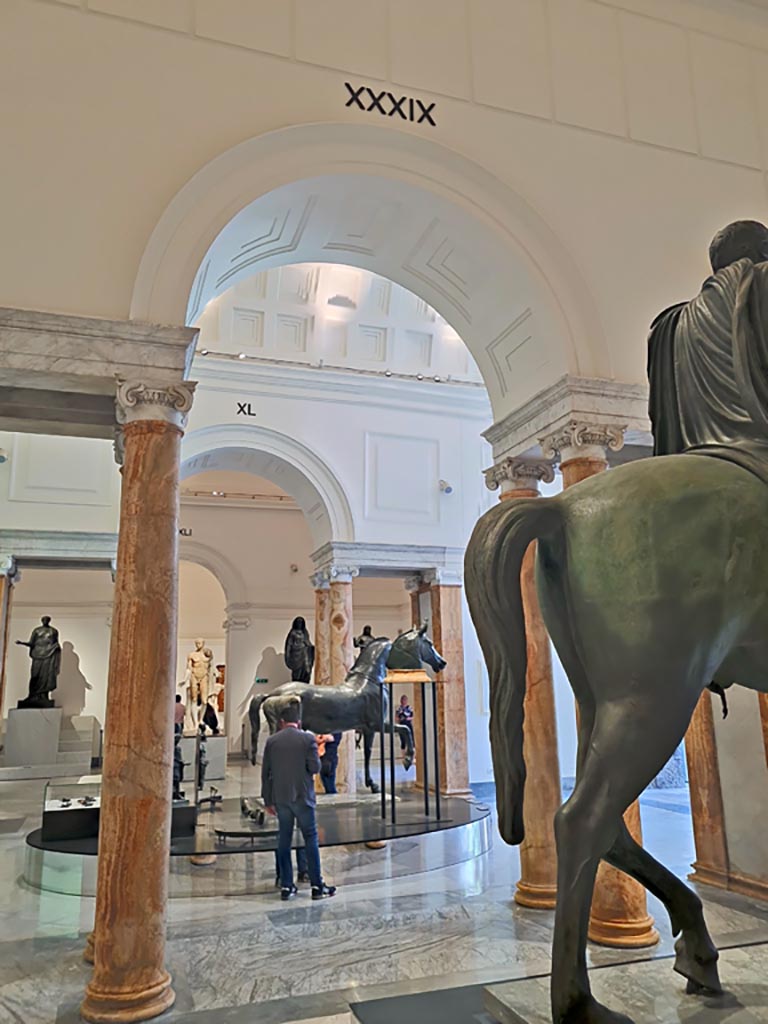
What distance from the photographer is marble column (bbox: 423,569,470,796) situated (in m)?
13.9

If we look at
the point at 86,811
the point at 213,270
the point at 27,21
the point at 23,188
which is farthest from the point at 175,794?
the point at 27,21

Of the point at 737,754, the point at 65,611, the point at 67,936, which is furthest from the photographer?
the point at 65,611

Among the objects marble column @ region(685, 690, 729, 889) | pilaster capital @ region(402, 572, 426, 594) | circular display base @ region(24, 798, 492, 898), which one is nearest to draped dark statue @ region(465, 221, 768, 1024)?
marble column @ region(685, 690, 729, 889)

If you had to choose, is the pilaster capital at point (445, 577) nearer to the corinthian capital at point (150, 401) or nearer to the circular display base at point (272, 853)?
the circular display base at point (272, 853)

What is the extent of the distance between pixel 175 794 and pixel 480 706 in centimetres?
670

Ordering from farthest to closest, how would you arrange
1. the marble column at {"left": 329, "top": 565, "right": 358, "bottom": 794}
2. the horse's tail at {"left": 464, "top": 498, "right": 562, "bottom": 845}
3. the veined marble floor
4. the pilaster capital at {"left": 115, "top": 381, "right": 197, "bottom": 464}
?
the marble column at {"left": 329, "top": 565, "right": 358, "bottom": 794} → the pilaster capital at {"left": 115, "top": 381, "right": 197, "bottom": 464} → the veined marble floor → the horse's tail at {"left": 464, "top": 498, "right": 562, "bottom": 845}

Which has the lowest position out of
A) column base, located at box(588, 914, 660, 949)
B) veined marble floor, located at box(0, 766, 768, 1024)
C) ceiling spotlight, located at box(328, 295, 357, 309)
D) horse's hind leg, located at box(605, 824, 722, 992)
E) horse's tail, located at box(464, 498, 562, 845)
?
veined marble floor, located at box(0, 766, 768, 1024)

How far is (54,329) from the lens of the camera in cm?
513

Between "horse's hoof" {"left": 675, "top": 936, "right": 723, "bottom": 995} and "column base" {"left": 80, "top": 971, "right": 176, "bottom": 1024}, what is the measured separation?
330cm

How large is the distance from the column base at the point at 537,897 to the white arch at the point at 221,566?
51.6 ft

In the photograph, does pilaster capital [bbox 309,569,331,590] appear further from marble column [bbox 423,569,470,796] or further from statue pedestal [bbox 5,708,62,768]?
statue pedestal [bbox 5,708,62,768]

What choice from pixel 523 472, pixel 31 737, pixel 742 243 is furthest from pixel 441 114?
pixel 31 737

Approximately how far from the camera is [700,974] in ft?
8.16

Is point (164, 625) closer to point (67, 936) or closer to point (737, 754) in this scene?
point (67, 936)
